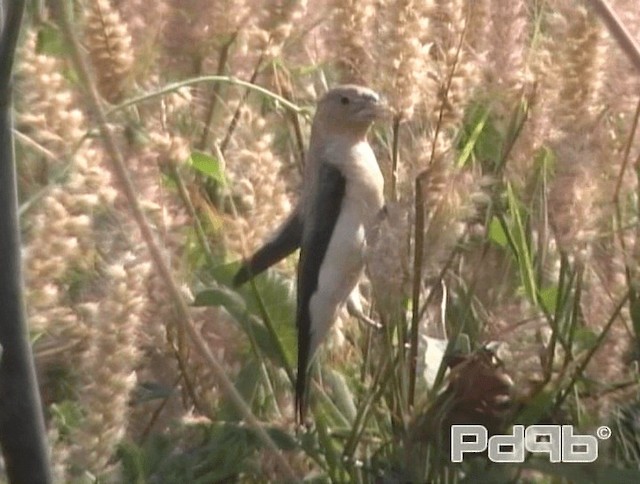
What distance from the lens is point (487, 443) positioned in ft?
2.23

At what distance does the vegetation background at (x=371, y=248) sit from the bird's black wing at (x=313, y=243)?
0.07 feet

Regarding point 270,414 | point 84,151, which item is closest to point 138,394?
point 270,414

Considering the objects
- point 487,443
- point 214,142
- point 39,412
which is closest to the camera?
point 39,412

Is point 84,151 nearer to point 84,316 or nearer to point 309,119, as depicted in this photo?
point 84,316

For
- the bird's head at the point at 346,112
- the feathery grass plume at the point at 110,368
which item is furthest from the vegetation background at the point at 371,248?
the bird's head at the point at 346,112

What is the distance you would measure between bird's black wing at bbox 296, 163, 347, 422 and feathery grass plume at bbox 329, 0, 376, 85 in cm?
19

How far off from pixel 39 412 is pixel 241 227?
0.17 m

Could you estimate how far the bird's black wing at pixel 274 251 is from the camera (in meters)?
0.78

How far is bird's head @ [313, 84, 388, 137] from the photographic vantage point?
1.02 metres

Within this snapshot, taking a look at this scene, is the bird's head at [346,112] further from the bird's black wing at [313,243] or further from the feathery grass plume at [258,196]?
the feathery grass plume at [258,196]

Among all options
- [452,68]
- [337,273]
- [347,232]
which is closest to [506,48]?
[452,68]

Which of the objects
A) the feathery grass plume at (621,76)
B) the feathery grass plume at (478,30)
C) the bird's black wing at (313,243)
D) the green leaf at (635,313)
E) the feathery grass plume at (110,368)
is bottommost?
the bird's black wing at (313,243)

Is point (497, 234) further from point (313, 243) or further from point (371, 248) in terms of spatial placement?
point (313, 243)

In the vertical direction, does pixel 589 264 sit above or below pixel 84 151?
below
